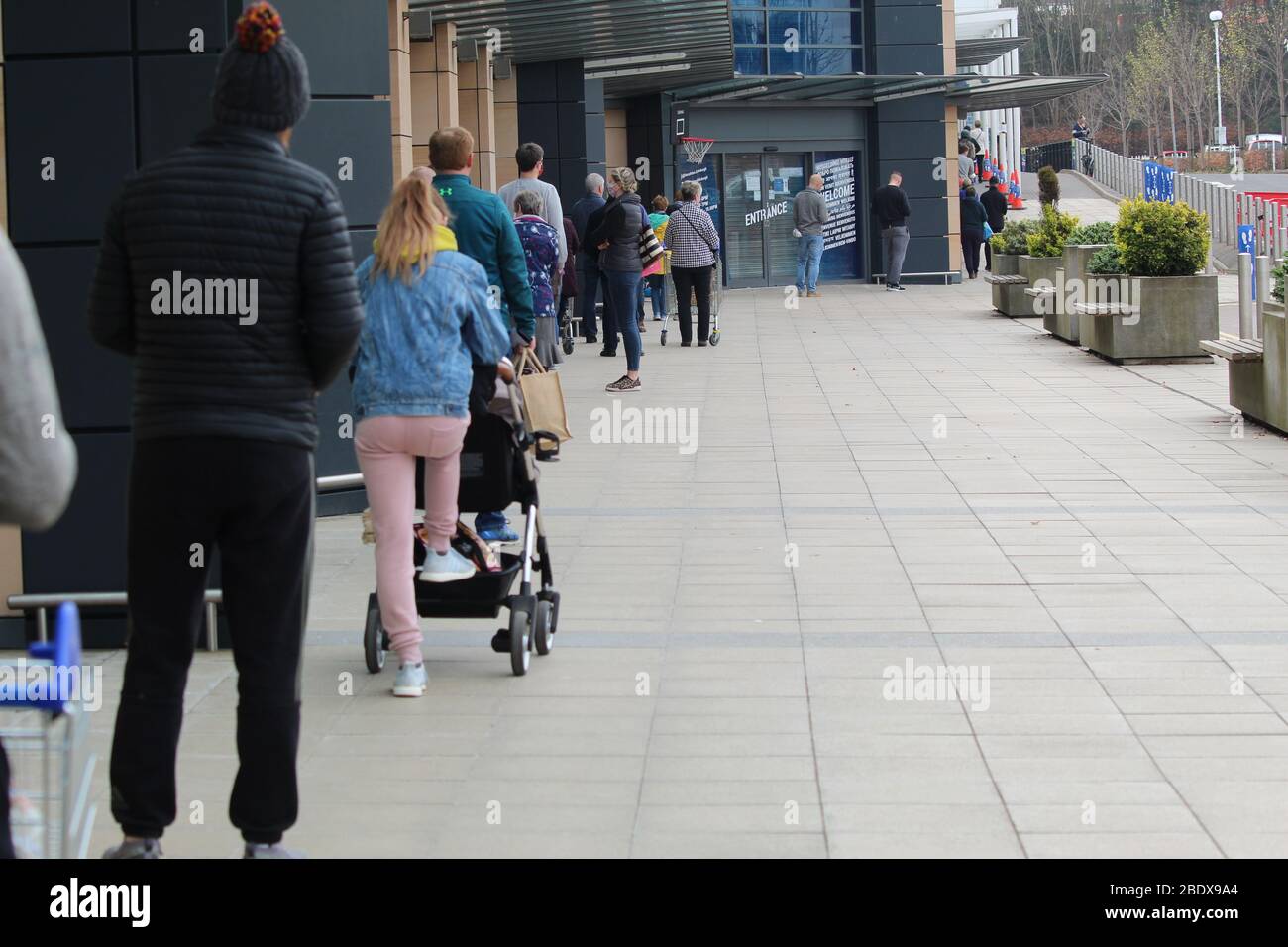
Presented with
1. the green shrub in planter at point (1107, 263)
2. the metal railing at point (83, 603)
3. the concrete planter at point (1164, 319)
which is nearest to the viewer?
the metal railing at point (83, 603)

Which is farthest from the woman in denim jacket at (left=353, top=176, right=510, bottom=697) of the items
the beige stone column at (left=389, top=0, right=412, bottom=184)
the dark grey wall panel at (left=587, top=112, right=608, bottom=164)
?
the dark grey wall panel at (left=587, top=112, right=608, bottom=164)

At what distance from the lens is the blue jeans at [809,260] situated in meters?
28.7

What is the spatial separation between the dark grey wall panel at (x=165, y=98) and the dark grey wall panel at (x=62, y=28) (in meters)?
0.15

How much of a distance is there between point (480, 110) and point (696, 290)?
11.4 ft

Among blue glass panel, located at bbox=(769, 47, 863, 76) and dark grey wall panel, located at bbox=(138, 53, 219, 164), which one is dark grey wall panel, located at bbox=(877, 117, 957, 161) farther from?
dark grey wall panel, located at bbox=(138, 53, 219, 164)

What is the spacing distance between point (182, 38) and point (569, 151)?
1630 centimetres

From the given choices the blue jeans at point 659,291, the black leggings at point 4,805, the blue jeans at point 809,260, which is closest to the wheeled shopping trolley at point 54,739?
the black leggings at point 4,805

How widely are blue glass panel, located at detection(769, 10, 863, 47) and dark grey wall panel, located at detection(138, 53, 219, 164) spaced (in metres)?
26.8

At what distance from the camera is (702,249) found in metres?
18.9

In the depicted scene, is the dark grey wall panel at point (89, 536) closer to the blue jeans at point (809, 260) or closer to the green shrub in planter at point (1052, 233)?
the green shrub in planter at point (1052, 233)

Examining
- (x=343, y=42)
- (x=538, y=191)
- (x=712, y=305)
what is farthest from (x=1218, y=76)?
(x=343, y=42)
